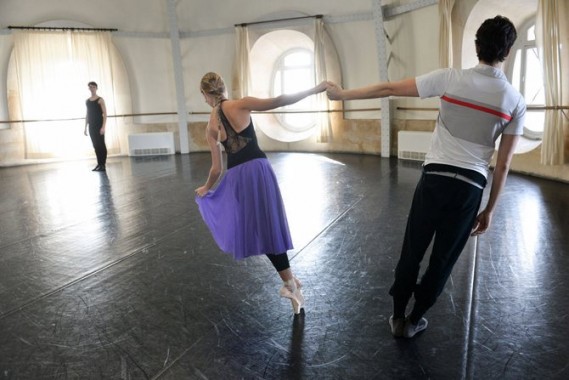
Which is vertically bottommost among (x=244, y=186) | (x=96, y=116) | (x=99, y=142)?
(x=244, y=186)

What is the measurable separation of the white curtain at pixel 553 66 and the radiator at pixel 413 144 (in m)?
2.44

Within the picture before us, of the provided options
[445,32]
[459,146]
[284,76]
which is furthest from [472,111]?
[284,76]

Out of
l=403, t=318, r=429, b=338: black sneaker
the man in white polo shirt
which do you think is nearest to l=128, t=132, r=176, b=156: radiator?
the man in white polo shirt

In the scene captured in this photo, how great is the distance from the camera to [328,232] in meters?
4.33

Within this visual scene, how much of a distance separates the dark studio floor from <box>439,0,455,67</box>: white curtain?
9.20 feet

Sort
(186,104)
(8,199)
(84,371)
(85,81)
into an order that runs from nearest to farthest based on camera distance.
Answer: (84,371)
(8,199)
(85,81)
(186,104)

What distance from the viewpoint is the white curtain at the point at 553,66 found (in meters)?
5.73

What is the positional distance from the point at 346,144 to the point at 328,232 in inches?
238

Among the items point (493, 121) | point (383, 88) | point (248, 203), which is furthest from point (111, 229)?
point (493, 121)

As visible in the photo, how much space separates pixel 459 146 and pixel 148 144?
32.5 feet

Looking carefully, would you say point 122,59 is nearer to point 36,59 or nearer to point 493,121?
point 36,59

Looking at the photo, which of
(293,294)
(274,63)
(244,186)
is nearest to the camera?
(244,186)

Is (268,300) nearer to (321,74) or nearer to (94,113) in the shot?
(94,113)

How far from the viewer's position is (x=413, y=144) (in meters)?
8.59
